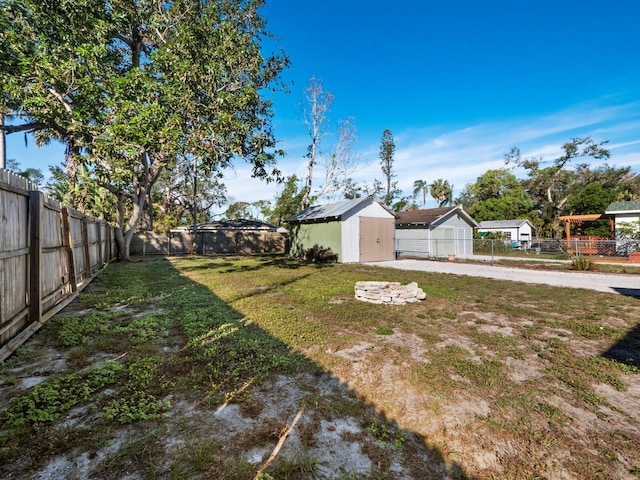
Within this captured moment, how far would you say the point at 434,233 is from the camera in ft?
63.2

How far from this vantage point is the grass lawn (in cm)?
190

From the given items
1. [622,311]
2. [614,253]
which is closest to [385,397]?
[622,311]

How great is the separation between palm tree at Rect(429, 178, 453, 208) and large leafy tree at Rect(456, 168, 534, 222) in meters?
3.77

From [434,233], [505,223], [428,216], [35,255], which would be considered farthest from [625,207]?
[35,255]

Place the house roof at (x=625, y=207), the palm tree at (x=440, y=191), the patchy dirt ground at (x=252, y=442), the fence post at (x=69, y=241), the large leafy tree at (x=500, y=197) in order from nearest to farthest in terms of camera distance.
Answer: the patchy dirt ground at (x=252, y=442) → the fence post at (x=69, y=241) → the house roof at (x=625, y=207) → the large leafy tree at (x=500, y=197) → the palm tree at (x=440, y=191)

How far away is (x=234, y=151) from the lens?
933 centimetres

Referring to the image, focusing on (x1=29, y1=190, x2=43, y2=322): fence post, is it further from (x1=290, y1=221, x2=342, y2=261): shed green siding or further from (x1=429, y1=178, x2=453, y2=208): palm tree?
(x1=429, y1=178, x2=453, y2=208): palm tree

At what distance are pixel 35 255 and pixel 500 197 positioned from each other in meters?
42.7

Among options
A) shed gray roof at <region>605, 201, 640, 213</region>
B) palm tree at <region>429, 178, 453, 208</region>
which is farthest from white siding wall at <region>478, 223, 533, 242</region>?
palm tree at <region>429, 178, 453, 208</region>

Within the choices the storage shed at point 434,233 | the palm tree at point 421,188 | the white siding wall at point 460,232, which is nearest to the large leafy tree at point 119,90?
the storage shed at point 434,233

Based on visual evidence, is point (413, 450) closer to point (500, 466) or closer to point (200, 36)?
point (500, 466)

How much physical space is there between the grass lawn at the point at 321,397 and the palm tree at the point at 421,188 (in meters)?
45.3

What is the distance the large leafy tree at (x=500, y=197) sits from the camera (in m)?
34.2

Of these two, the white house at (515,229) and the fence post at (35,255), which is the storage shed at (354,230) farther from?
the white house at (515,229)
